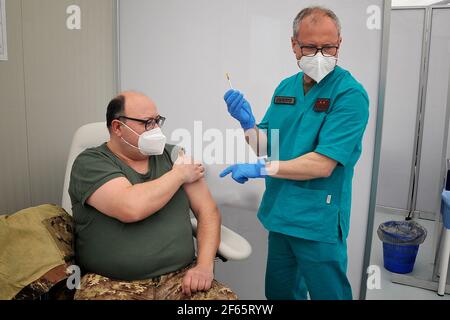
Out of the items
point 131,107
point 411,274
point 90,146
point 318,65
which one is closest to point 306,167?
point 318,65

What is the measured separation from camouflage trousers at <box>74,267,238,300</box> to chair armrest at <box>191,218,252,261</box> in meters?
0.12

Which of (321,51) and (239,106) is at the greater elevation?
(321,51)

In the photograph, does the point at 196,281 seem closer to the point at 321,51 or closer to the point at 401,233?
the point at 321,51

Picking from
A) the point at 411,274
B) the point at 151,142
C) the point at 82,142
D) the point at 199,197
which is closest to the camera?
the point at 151,142

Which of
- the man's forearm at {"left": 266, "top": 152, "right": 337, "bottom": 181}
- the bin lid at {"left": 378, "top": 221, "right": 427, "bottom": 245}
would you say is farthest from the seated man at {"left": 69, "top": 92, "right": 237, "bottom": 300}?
the bin lid at {"left": 378, "top": 221, "right": 427, "bottom": 245}

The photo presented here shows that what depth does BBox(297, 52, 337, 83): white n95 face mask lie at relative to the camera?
4.52 ft

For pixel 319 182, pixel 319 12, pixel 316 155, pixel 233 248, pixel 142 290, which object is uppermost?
pixel 319 12

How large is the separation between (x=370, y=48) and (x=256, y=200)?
844 millimetres

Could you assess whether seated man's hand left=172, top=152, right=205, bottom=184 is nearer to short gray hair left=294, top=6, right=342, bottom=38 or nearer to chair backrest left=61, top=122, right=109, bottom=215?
chair backrest left=61, top=122, right=109, bottom=215

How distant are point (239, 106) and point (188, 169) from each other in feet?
1.02

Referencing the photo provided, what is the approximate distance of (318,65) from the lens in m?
1.38

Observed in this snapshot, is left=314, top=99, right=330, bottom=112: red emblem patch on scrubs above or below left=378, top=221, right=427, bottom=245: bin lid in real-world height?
above

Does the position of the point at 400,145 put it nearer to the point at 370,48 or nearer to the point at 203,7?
the point at 370,48
